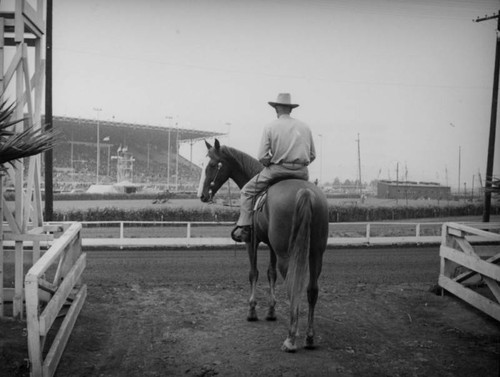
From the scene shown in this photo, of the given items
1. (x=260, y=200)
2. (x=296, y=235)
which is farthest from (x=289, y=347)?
(x=260, y=200)

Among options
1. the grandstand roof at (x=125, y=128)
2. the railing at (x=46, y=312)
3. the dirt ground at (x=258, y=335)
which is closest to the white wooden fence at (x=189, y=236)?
the dirt ground at (x=258, y=335)

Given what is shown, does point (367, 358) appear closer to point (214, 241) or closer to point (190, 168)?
point (214, 241)

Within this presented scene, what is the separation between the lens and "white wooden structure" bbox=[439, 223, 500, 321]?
5887 mm

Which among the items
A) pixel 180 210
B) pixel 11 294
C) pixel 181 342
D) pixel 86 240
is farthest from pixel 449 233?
pixel 180 210

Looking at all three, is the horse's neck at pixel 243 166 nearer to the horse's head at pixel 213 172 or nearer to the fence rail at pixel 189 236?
the horse's head at pixel 213 172

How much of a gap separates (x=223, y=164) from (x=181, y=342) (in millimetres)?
2490

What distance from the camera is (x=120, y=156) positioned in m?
59.6

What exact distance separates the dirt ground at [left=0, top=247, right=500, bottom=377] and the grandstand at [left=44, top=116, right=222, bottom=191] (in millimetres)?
42598

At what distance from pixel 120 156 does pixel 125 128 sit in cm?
356

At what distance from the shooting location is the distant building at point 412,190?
140ft

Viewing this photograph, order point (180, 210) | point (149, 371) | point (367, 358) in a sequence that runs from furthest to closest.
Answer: point (180, 210) < point (367, 358) < point (149, 371)

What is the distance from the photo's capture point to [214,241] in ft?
51.9

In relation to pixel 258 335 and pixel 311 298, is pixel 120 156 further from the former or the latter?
pixel 311 298

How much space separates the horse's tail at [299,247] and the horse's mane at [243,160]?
1.73m
